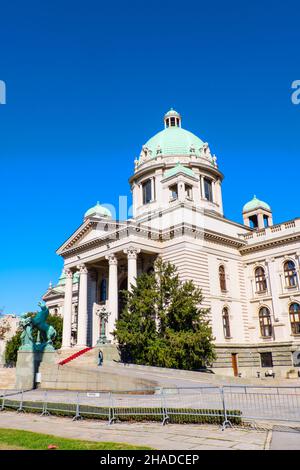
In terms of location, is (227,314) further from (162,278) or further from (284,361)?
(162,278)

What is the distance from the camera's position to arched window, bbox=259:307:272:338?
4484 cm

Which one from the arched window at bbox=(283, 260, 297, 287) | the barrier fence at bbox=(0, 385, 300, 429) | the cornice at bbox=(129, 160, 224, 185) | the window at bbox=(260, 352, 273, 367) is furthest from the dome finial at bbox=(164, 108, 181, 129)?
the barrier fence at bbox=(0, 385, 300, 429)

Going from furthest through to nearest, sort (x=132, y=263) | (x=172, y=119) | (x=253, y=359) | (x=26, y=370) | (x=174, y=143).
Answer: (x=172, y=119), (x=174, y=143), (x=253, y=359), (x=132, y=263), (x=26, y=370)

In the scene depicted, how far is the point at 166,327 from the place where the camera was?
1363 inches

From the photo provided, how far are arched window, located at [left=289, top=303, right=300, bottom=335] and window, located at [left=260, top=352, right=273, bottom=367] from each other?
143 inches

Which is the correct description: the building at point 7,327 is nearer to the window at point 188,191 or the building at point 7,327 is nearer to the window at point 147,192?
the window at point 147,192

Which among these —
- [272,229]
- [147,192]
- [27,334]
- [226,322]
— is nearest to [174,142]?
[147,192]

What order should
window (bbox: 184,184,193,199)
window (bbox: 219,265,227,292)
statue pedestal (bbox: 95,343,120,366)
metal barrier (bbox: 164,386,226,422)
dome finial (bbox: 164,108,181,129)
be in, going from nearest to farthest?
metal barrier (bbox: 164,386,226,422), statue pedestal (bbox: 95,343,120,366), window (bbox: 219,265,227,292), window (bbox: 184,184,193,199), dome finial (bbox: 164,108,181,129)

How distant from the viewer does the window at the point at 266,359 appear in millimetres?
43328

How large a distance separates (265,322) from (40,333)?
23903 mm

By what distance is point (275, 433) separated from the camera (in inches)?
444

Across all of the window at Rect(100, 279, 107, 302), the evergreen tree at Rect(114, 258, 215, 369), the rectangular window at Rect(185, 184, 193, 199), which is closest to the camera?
the evergreen tree at Rect(114, 258, 215, 369)

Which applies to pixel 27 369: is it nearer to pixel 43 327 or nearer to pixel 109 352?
pixel 43 327

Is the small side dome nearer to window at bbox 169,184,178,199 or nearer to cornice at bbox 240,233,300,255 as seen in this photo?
window at bbox 169,184,178,199
